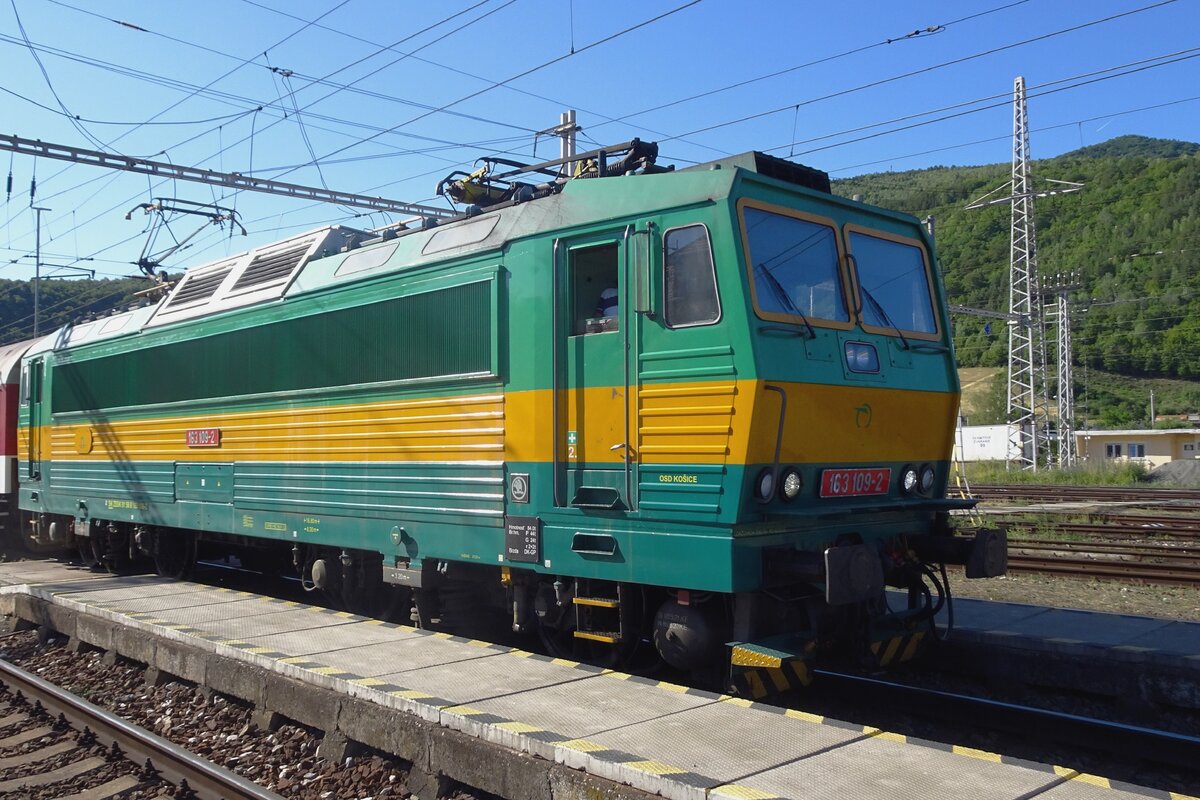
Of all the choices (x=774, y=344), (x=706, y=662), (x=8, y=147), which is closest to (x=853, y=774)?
(x=706, y=662)

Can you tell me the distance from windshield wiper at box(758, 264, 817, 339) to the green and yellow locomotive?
0.02m

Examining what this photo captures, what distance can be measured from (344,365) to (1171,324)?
8071 centimetres

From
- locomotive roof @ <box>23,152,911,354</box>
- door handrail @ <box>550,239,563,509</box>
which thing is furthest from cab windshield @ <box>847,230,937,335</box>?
door handrail @ <box>550,239,563,509</box>

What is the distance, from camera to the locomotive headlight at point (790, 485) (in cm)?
628

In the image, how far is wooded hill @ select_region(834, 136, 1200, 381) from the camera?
68.6 metres

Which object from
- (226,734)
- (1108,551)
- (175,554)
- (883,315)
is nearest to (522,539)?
(226,734)

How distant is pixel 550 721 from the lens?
543 cm

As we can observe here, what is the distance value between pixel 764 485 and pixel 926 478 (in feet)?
6.86

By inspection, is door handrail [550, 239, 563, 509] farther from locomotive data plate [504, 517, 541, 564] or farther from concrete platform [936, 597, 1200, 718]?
concrete platform [936, 597, 1200, 718]

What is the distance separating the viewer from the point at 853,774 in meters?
4.57

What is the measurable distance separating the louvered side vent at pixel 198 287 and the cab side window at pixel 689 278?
7286 millimetres

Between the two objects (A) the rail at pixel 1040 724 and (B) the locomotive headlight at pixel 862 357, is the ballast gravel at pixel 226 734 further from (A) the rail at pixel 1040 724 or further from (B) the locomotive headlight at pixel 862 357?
(B) the locomotive headlight at pixel 862 357

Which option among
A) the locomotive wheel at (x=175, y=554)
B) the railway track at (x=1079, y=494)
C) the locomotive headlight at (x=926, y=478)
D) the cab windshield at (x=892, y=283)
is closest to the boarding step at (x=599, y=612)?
the locomotive headlight at (x=926, y=478)

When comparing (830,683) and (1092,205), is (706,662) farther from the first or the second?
(1092,205)
